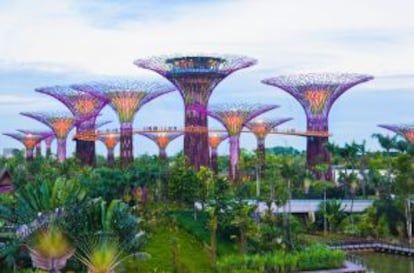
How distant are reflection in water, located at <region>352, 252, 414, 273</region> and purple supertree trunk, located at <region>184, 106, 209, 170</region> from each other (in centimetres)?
1851

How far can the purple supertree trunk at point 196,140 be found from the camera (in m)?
54.8

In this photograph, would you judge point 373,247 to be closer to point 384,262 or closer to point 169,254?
point 384,262

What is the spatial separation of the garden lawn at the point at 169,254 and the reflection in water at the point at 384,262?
27.6 ft

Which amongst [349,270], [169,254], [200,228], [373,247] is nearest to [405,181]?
Result: [373,247]

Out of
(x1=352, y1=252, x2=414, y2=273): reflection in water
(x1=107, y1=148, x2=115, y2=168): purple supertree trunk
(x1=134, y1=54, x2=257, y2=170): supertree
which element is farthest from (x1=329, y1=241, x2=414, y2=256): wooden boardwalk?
(x1=107, y1=148, x2=115, y2=168): purple supertree trunk

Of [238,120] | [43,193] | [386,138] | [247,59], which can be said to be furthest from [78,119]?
[43,193]

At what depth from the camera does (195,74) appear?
52906mm

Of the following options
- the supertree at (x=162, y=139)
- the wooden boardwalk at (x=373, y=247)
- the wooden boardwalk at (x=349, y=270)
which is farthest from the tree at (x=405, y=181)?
the supertree at (x=162, y=139)

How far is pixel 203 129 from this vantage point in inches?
2185

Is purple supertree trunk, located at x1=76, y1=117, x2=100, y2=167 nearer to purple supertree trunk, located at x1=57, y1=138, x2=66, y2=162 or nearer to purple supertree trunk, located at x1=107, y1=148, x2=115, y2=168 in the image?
purple supertree trunk, located at x1=107, y1=148, x2=115, y2=168

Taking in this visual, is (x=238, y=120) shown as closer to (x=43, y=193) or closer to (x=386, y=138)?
(x=386, y=138)

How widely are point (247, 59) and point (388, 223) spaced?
58.3 ft

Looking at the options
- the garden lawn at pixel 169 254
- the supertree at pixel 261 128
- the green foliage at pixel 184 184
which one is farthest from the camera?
the supertree at pixel 261 128

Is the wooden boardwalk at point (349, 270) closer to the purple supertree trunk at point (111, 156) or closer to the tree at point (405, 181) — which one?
the tree at point (405, 181)
